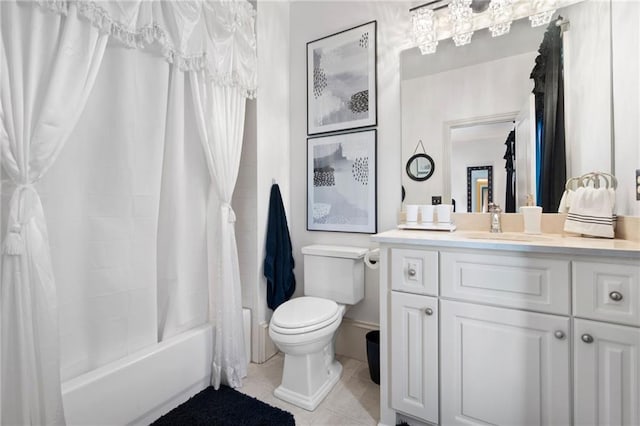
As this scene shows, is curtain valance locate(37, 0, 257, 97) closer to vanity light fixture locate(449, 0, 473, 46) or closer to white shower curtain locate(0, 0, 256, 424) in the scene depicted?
white shower curtain locate(0, 0, 256, 424)

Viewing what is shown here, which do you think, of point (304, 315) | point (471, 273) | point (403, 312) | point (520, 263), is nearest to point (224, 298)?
point (304, 315)

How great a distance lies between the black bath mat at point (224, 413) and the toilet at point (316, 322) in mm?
143

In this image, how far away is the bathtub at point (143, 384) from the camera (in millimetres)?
1171

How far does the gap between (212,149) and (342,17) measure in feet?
4.59

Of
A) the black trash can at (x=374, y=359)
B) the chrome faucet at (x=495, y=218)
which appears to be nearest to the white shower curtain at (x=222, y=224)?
the black trash can at (x=374, y=359)

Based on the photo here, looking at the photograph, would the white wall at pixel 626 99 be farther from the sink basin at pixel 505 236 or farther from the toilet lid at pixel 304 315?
the toilet lid at pixel 304 315

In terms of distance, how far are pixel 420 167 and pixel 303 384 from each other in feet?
4.90

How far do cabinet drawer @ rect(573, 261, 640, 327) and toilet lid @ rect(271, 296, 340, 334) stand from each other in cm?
111

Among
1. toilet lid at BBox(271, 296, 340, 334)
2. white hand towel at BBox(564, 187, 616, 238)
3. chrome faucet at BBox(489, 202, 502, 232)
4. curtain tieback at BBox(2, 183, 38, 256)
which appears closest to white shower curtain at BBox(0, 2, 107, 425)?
curtain tieback at BBox(2, 183, 38, 256)

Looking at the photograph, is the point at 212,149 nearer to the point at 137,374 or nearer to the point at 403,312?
the point at 137,374

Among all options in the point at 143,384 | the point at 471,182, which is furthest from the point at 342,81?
the point at 143,384

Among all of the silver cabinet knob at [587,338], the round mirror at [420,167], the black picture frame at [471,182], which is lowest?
the silver cabinet knob at [587,338]

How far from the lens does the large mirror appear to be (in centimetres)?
144

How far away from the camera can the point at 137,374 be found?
1.35m
